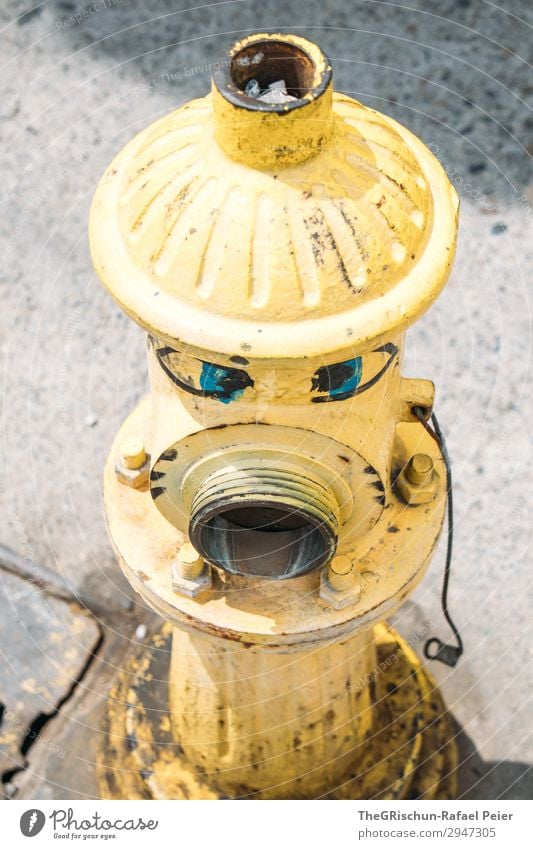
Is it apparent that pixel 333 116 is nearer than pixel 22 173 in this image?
Yes

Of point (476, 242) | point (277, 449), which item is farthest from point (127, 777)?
point (476, 242)

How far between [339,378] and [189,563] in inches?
14.4

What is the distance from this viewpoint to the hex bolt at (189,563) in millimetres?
1255

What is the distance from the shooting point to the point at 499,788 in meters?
1.94

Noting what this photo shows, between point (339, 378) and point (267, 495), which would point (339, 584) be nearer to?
point (267, 495)

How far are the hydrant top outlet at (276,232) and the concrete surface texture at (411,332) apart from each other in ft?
4.11

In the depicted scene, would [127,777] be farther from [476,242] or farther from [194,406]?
[476,242]

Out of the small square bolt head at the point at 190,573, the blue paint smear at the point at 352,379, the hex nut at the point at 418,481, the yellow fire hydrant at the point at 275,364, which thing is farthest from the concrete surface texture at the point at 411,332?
the blue paint smear at the point at 352,379

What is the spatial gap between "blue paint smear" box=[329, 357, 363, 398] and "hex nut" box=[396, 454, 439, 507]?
0.31 meters

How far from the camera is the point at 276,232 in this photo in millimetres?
931

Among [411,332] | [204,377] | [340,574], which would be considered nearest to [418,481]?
[340,574]
